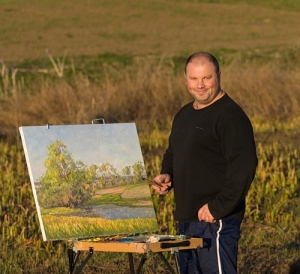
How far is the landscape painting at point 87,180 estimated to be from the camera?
6.23 m

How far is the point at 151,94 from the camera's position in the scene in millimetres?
21500

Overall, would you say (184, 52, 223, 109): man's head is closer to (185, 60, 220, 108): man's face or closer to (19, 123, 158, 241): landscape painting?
(185, 60, 220, 108): man's face

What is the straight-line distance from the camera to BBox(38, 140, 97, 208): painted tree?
627 cm

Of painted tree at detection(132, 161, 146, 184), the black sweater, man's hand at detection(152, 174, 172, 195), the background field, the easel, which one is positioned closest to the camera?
the easel

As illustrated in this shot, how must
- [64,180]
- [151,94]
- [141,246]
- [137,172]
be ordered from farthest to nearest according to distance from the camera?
1. [151,94]
2. [137,172]
3. [64,180]
4. [141,246]

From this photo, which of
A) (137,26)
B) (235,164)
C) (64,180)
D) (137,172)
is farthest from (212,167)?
(137,26)

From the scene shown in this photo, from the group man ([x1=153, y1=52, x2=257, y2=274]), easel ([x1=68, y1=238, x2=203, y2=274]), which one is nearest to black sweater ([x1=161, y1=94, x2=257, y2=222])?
man ([x1=153, y1=52, x2=257, y2=274])

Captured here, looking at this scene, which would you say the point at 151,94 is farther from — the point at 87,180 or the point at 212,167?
the point at 212,167

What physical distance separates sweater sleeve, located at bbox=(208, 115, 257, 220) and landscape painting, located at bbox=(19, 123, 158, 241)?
0.92m

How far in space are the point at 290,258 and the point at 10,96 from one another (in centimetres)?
1359

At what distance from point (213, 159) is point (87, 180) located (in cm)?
98

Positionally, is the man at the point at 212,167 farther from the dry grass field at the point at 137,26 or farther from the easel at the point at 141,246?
the dry grass field at the point at 137,26

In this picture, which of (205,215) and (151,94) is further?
(151,94)

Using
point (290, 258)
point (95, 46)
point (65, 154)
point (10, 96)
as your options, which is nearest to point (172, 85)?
point (10, 96)
